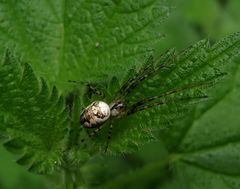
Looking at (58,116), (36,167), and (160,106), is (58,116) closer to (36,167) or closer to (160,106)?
(36,167)

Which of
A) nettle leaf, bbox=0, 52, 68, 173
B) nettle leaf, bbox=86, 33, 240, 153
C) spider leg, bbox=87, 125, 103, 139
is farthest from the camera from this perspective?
spider leg, bbox=87, 125, 103, 139

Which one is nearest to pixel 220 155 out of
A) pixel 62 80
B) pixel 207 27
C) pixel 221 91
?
pixel 221 91

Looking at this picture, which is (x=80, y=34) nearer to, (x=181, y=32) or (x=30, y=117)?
(x=30, y=117)

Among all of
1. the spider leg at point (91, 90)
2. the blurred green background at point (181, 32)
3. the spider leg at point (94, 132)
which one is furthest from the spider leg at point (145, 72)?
the blurred green background at point (181, 32)

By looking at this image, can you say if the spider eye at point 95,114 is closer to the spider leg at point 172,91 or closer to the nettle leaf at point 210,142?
the spider leg at point 172,91

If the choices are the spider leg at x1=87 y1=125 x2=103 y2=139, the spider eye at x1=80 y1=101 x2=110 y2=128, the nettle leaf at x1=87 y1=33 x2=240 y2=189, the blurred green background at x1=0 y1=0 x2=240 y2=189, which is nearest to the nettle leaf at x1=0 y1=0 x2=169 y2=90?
the spider eye at x1=80 y1=101 x2=110 y2=128

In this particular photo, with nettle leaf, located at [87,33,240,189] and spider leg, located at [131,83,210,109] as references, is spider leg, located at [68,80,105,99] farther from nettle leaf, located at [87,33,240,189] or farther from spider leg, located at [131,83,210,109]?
nettle leaf, located at [87,33,240,189]

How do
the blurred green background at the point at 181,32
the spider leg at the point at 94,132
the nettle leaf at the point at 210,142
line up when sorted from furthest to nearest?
the blurred green background at the point at 181,32
the nettle leaf at the point at 210,142
the spider leg at the point at 94,132
